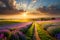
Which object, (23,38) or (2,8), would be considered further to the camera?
(2,8)

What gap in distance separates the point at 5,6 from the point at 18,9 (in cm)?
16

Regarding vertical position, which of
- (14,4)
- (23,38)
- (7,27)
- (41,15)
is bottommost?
(23,38)

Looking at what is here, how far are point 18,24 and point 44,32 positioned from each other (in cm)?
32

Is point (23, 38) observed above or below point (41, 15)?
below

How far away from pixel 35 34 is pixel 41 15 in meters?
0.26

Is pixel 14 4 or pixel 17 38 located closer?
pixel 17 38

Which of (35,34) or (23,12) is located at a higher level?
(23,12)

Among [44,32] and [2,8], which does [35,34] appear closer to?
[44,32]

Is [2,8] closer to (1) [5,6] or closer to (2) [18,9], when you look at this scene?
(1) [5,6]

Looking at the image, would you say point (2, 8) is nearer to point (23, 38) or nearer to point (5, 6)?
point (5, 6)

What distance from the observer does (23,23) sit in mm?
1774

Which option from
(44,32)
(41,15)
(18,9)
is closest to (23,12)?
(18,9)

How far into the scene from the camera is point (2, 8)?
69.8 inches

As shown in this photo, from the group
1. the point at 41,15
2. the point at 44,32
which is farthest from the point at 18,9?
the point at 44,32
